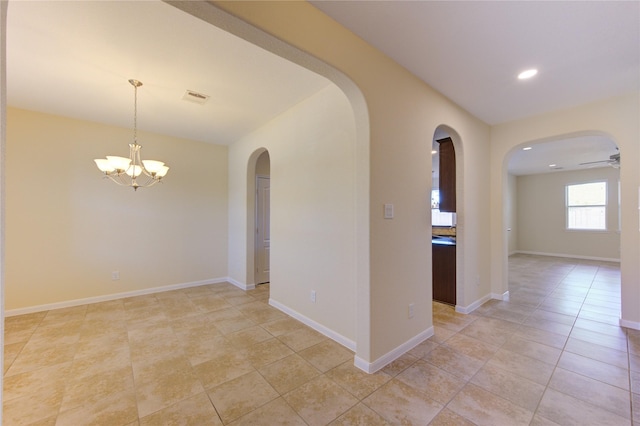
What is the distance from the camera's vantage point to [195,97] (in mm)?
2990

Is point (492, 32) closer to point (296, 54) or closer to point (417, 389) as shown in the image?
point (296, 54)

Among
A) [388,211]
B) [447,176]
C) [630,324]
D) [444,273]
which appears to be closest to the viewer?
[388,211]

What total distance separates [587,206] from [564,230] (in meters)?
0.86

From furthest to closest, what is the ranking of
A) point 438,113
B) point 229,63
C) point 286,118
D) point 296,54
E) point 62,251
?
point 62,251, point 286,118, point 438,113, point 229,63, point 296,54

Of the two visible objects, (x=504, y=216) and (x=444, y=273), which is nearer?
(x=444, y=273)

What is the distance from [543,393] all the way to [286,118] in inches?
144

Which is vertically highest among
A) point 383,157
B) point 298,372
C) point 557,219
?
point 383,157

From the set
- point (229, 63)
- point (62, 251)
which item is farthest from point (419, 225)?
point (62, 251)

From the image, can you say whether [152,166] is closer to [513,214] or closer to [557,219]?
[513,214]

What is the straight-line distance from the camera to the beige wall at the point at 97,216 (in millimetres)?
3422

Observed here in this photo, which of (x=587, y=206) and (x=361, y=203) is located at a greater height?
(x=587, y=206)

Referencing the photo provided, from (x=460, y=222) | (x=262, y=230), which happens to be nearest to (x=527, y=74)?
(x=460, y=222)

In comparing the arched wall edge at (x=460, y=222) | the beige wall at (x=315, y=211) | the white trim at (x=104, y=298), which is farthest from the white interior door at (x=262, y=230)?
the arched wall edge at (x=460, y=222)

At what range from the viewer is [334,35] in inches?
72.4
